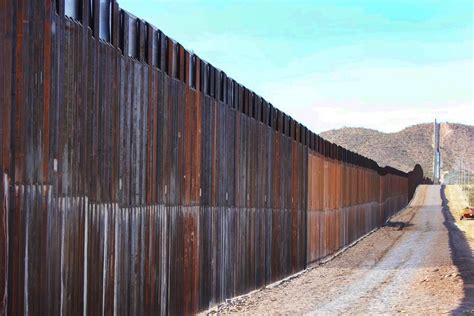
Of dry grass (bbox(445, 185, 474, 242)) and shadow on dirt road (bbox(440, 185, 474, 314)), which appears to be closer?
shadow on dirt road (bbox(440, 185, 474, 314))

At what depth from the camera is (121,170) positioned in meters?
11.0

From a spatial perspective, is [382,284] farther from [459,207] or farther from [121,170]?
[459,207]

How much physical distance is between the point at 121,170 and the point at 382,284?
12.6 meters

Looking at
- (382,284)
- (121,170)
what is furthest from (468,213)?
(121,170)

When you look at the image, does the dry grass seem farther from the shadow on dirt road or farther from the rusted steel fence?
the rusted steel fence

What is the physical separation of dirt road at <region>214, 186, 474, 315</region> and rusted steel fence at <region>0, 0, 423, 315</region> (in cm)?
107

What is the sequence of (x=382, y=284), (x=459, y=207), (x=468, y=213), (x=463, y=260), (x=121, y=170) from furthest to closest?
(x=459, y=207)
(x=468, y=213)
(x=463, y=260)
(x=382, y=284)
(x=121, y=170)

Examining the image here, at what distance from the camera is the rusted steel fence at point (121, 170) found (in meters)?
8.12

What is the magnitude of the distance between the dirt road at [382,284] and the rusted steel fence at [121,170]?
107 cm

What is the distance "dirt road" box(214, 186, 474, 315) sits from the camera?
16938 millimetres

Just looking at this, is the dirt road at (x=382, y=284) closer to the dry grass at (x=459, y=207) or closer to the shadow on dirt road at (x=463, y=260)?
the shadow on dirt road at (x=463, y=260)

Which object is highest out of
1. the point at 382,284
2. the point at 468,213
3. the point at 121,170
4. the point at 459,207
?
the point at 121,170

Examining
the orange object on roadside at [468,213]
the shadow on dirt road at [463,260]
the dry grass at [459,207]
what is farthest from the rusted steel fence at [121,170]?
the orange object on roadside at [468,213]

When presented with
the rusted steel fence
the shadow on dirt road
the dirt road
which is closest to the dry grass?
the shadow on dirt road
